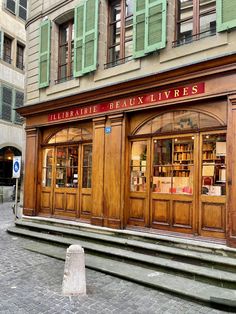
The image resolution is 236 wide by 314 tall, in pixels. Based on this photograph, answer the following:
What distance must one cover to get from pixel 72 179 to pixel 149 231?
3227 millimetres

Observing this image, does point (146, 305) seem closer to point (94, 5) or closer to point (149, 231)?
point (149, 231)

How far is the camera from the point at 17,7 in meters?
21.4

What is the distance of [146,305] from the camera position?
5211 mm

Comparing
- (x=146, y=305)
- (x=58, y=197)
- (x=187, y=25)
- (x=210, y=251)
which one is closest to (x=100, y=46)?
(x=187, y=25)

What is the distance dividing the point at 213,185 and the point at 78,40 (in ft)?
19.1

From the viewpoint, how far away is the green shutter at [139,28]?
8312 millimetres

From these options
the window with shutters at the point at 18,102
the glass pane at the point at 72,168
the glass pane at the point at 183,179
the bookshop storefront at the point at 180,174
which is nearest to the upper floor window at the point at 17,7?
the window with shutters at the point at 18,102

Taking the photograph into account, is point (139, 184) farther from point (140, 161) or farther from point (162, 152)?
point (162, 152)

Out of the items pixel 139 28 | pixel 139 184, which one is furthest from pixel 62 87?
pixel 139 184

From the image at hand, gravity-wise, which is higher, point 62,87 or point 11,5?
point 11,5

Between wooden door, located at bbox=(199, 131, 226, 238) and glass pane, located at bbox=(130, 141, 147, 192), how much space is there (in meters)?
1.61

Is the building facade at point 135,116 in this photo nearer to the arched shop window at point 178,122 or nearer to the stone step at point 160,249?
the arched shop window at point 178,122

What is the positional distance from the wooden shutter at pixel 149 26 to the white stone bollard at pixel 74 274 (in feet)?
16.7

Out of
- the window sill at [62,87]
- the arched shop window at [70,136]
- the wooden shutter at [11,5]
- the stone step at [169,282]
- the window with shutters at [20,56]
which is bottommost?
the stone step at [169,282]
